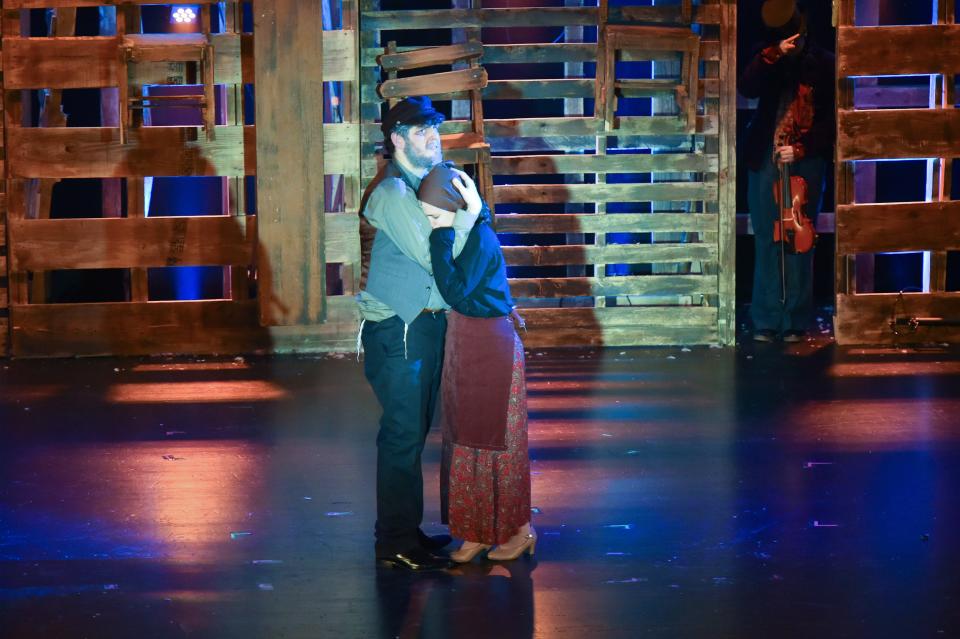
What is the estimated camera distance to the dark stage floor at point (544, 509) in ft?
12.7

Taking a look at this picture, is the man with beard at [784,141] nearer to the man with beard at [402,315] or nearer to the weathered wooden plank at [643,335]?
the weathered wooden plank at [643,335]

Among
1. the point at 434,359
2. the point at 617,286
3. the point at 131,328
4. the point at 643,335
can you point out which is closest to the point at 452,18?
the point at 617,286

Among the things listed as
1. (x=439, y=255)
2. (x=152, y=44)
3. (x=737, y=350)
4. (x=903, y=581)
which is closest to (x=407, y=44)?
(x=152, y=44)

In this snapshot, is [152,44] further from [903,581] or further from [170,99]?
[903,581]

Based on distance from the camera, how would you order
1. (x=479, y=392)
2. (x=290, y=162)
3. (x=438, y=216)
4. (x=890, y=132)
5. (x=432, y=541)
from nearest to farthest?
(x=438, y=216), (x=479, y=392), (x=432, y=541), (x=290, y=162), (x=890, y=132)

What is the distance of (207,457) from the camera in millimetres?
5824

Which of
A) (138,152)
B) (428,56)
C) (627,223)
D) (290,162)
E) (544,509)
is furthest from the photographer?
(627,223)

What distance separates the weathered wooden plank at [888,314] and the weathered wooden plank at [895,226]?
0.31 m

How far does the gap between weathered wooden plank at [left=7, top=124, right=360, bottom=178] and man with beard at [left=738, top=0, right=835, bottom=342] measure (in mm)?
2519

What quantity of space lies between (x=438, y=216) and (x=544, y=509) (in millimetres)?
1317

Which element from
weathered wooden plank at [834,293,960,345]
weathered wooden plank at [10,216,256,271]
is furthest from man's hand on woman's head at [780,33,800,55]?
weathered wooden plank at [10,216,256,271]

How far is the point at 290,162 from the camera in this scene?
8.41 m

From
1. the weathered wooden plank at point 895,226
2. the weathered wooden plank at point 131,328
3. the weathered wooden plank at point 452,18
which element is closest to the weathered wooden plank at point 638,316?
→ the weathered wooden plank at point 895,226

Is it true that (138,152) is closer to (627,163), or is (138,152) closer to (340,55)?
(340,55)
